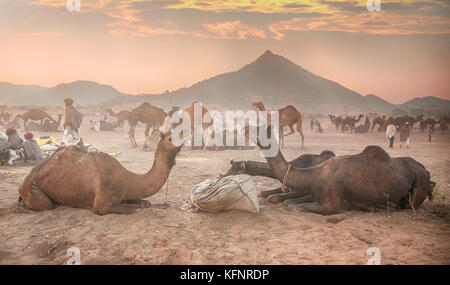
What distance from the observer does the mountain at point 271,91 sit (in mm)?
131175

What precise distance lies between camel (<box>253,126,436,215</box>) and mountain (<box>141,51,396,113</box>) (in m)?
110

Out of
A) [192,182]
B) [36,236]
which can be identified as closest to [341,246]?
[36,236]

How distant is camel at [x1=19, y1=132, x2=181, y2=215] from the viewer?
16.1 ft

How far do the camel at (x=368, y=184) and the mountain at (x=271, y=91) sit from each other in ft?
361

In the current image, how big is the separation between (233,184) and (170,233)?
4.23 feet

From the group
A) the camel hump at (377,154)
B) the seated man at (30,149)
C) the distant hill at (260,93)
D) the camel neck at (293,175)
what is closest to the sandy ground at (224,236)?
the camel neck at (293,175)

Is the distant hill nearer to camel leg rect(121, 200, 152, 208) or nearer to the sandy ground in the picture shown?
camel leg rect(121, 200, 152, 208)

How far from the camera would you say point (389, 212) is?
5.26 m

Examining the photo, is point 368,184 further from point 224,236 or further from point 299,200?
point 224,236

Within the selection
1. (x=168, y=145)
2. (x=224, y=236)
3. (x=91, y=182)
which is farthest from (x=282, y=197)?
(x=91, y=182)

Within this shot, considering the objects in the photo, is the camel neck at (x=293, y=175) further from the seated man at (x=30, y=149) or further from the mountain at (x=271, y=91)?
the mountain at (x=271, y=91)

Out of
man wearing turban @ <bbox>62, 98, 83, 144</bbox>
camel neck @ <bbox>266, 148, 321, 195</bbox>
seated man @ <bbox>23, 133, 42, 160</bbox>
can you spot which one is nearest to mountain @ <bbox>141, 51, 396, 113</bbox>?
seated man @ <bbox>23, 133, 42, 160</bbox>

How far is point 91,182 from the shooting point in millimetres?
4914
